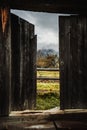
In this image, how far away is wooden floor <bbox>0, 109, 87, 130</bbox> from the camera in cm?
601

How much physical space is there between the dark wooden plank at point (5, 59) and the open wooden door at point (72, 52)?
50.0 inches

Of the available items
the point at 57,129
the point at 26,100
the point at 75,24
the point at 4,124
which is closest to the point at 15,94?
the point at 26,100

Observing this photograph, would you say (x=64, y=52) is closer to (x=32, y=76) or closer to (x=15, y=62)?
(x=32, y=76)

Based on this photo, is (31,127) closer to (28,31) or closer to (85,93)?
(85,93)

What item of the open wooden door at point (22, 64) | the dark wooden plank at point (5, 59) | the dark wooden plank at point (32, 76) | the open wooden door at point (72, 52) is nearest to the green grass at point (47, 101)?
the dark wooden plank at point (32, 76)

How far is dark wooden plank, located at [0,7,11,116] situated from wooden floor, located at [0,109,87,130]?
0.24 m

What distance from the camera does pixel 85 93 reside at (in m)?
6.91

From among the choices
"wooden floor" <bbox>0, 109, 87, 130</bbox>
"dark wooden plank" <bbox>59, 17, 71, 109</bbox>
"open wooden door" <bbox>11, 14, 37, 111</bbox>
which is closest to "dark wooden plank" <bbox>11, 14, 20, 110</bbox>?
"open wooden door" <bbox>11, 14, 37, 111</bbox>

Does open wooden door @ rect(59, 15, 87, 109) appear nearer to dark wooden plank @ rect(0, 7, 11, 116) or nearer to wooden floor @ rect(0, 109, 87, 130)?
wooden floor @ rect(0, 109, 87, 130)

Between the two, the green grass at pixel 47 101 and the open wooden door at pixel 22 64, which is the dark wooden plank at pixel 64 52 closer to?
the open wooden door at pixel 22 64

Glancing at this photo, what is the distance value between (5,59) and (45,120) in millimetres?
1611

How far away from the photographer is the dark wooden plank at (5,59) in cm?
629

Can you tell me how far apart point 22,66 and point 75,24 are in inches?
62.1

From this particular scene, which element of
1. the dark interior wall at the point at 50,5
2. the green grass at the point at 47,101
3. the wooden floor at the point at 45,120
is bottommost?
the green grass at the point at 47,101
